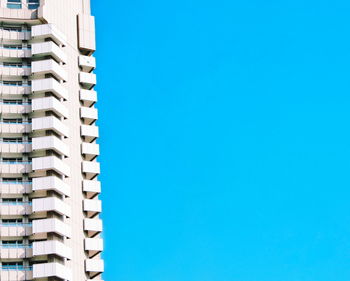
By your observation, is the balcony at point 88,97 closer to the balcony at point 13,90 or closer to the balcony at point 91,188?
the balcony at point 13,90

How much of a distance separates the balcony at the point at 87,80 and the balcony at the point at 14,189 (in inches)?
731

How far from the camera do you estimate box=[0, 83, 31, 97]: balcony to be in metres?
122

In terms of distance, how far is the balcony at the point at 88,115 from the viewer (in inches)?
5012

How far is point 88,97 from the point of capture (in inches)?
5074

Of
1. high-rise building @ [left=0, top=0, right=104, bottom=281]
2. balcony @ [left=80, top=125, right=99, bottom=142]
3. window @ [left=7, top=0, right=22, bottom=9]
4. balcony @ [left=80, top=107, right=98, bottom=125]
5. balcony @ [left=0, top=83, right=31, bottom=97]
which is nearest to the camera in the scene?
high-rise building @ [left=0, top=0, right=104, bottom=281]

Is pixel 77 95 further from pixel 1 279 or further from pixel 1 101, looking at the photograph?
pixel 1 279

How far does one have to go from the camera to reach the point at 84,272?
392 ft

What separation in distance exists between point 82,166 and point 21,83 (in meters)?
13.5

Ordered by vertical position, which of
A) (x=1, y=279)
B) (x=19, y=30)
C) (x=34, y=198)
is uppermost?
(x=19, y=30)

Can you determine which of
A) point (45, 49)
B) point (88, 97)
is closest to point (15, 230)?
point (88, 97)

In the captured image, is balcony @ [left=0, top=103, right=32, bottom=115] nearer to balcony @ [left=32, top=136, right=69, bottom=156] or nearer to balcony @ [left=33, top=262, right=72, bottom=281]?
balcony @ [left=32, top=136, right=69, bottom=156]

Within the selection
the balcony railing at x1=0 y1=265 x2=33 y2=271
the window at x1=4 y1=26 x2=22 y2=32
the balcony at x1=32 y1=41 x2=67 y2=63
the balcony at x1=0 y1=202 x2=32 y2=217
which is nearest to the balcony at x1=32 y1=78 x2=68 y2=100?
the balcony at x1=32 y1=41 x2=67 y2=63

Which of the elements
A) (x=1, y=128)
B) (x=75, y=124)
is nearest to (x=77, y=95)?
(x=75, y=124)

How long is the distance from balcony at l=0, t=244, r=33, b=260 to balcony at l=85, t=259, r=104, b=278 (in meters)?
8.84
